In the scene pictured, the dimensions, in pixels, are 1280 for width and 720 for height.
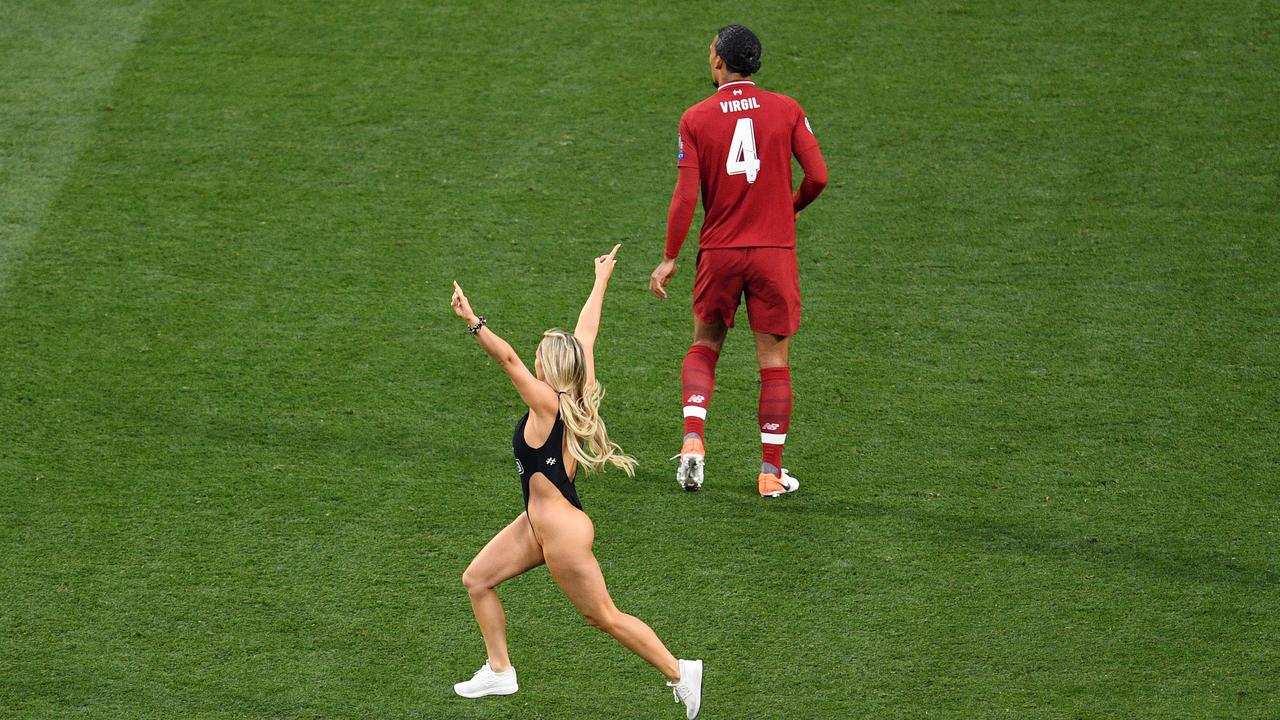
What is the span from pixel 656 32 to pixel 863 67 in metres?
1.76

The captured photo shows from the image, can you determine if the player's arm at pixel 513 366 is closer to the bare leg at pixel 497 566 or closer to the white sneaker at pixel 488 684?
the bare leg at pixel 497 566

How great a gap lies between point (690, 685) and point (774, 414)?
1784 mm

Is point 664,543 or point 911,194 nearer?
point 664,543

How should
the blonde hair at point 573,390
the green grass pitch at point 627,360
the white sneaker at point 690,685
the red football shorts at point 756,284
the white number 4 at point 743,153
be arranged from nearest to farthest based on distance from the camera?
the blonde hair at point 573,390 < the white sneaker at point 690,685 < the green grass pitch at point 627,360 < the white number 4 at point 743,153 < the red football shorts at point 756,284

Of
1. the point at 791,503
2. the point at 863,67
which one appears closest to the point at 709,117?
the point at 791,503

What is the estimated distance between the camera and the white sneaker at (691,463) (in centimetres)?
670

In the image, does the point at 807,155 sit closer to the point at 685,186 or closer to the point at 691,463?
the point at 685,186

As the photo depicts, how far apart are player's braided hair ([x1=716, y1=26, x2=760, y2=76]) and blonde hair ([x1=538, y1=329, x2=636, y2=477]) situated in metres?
2.03

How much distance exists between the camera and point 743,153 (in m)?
6.52

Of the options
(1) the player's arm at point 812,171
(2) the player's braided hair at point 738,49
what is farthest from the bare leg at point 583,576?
(2) the player's braided hair at point 738,49

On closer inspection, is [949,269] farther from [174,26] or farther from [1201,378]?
[174,26]

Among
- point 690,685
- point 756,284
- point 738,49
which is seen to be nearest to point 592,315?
point 756,284

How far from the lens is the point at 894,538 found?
650cm

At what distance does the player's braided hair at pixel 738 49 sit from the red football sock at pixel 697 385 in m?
1.42
